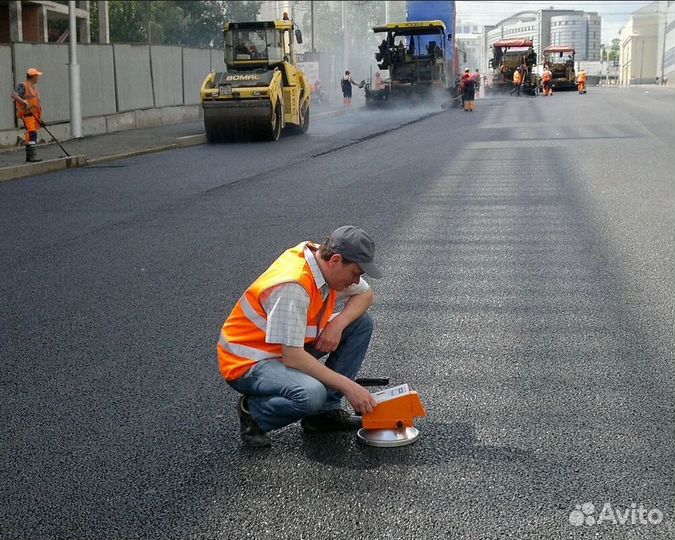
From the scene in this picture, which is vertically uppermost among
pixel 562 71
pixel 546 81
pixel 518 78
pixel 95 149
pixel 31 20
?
pixel 31 20

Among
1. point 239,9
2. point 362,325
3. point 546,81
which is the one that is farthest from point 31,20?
point 362,325

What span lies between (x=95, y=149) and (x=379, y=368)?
61.5 ft

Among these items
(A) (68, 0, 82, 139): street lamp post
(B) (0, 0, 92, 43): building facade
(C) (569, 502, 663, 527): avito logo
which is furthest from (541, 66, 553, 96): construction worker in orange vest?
(C) (569, 502, 663, 527): avito logo

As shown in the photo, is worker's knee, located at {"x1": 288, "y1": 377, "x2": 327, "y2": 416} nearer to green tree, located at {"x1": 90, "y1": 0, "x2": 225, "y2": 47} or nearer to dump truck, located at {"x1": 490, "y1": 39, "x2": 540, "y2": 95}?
green tree, located at {"x1": 90, "y1": 0, "x2": 225, "y2": 47}

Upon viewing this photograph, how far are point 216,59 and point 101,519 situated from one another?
39.7 m

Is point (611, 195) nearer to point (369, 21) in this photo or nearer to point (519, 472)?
point (519, 472)

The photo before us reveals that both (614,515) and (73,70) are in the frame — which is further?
(73,70)

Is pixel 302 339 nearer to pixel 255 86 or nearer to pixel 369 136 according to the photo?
pixel 255 86

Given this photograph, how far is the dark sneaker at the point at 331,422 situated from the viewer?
186 inches

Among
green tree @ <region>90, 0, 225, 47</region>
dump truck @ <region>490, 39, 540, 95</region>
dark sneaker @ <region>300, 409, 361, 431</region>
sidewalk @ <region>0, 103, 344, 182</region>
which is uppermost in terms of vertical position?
green tree @ <region>90, 0, 225, 47</region>

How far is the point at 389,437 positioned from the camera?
4.49 metres

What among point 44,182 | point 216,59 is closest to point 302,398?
point 44,182

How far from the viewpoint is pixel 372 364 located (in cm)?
577

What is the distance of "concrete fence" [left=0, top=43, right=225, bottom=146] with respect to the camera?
24.7m
